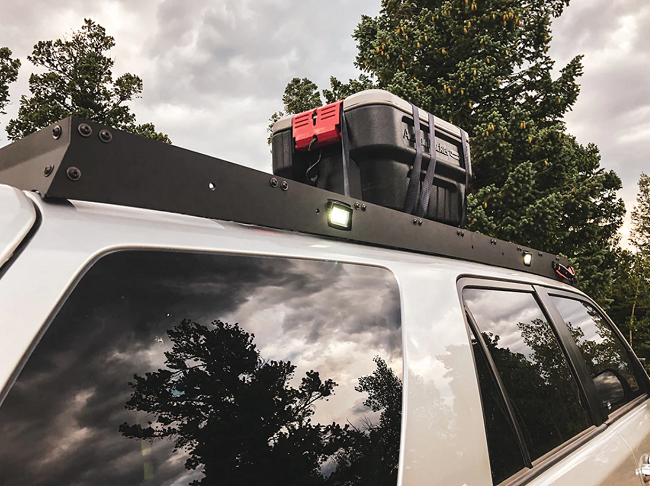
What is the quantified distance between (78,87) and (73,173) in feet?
85.5

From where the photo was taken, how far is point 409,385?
1.10m

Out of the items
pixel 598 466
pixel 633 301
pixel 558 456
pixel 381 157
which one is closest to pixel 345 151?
pixel 381 157

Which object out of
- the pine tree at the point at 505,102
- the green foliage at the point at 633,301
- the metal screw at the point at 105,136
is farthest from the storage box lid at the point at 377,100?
the green foliage at the point at 633,301

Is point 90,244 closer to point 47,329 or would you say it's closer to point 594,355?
point 47,329

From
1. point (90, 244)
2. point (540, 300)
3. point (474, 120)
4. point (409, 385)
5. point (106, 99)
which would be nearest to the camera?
point (90, 244)

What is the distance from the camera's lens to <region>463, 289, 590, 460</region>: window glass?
1480 millimetres

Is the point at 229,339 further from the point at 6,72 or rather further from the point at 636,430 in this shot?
the point at 6,72

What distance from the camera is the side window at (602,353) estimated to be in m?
2.15

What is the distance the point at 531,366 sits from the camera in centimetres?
168

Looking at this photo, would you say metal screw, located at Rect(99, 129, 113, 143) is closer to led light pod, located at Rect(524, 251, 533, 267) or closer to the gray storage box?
the gray storage box

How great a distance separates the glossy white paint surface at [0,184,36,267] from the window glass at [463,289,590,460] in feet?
3.92

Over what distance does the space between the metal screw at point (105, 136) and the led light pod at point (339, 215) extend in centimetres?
59

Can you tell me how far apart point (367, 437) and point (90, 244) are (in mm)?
660

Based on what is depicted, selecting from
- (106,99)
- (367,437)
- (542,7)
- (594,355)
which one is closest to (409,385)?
(367,437)
